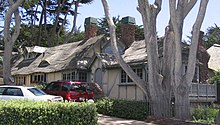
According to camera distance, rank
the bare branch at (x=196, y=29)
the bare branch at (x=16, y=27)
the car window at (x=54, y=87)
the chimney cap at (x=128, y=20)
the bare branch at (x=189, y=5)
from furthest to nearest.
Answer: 1. the chimney cap at (x=128, y=20)
2. the bare branch at (x=16, y=27)
3. the car window at (x=54, y=87)
4. the bare branch at (x=189, y=5)
5. the bare branch at (x=196, y=29)

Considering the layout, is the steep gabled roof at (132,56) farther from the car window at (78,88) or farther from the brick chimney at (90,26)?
the brick chimney at (90,26)

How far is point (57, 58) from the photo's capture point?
32812 millimetres

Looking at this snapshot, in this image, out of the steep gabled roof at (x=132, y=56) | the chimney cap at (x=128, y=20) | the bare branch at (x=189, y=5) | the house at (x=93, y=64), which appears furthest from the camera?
the chimney cap at (x=128, y=20)

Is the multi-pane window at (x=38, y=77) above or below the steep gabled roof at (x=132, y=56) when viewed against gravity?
below

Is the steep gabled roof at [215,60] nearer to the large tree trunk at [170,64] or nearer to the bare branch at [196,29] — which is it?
Result: the large tree trunk at [170,64]

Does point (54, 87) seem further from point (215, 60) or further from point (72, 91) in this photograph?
point (215, 60)

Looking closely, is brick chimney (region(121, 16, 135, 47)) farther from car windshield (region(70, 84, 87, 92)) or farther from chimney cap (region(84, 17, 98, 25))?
car windshield (region(70, 84, 87, 92))

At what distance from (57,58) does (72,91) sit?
12.9 m

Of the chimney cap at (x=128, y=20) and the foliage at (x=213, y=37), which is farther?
the foliage at (x=213, y=37)

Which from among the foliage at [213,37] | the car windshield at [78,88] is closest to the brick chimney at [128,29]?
the car windshield at [78,88]

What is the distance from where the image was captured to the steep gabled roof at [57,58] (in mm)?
30263

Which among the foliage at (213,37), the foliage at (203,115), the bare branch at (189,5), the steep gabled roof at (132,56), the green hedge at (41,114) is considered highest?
the foliage at (213,37)

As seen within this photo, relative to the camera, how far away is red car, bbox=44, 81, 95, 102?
20.3 m

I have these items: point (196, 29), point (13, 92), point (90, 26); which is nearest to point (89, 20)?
point (90, 26)
